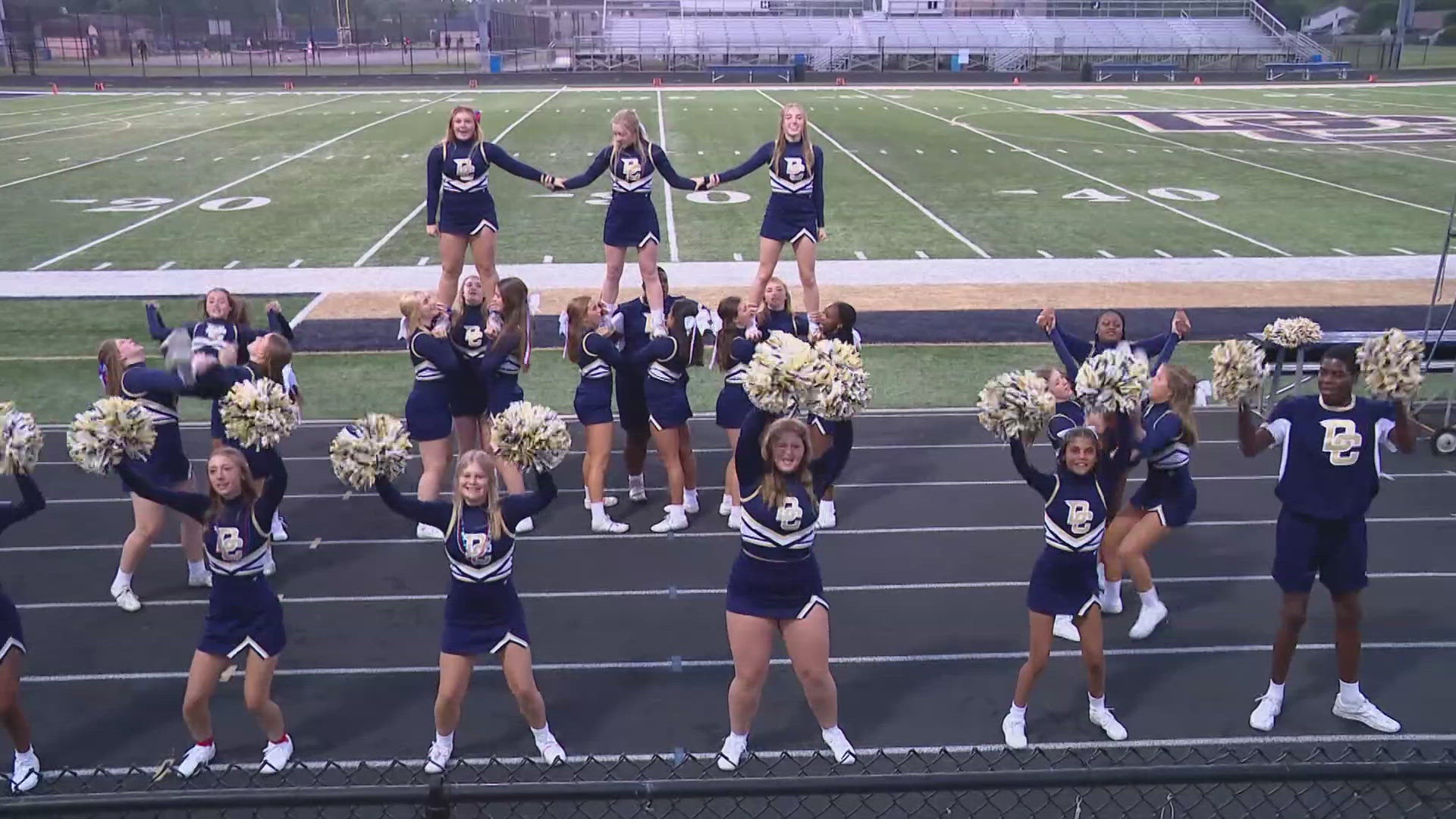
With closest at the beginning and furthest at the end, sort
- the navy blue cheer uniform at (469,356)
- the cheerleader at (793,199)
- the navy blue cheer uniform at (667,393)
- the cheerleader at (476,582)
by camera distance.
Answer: the cheerleader at (476,582)
the navy blue cheer uniform at (469,356)
the navy blue cheer uniform at (667,393)
the cheerleader at (793,199)

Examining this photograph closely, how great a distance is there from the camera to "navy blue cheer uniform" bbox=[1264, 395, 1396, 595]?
4945mm

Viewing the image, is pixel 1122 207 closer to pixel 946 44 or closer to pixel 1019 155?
pixel 1019 155

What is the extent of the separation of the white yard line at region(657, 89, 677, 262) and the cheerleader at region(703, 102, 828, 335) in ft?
18.0

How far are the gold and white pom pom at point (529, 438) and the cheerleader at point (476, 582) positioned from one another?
87mm

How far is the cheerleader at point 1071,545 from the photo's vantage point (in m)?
4.80

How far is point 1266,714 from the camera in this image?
5.18 metres

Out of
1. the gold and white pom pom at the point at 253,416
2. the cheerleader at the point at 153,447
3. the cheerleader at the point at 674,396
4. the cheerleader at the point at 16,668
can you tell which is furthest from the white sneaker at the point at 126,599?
the cheerleader at the point at 674,396

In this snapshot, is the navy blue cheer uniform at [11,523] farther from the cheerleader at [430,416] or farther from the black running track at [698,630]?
the cheerleader at [430,416]

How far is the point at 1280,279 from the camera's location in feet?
46.9

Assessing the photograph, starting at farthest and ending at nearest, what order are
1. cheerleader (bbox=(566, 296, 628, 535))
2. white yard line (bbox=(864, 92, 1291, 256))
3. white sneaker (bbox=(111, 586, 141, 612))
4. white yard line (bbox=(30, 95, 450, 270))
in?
white yard line (bbox=(864, 92, 1291, 256)) < white yard line (bbox=(30, 95, 450, 270)) < cheerleader (bbox=(566, 296, 628, 535)) < white sneaker (bbox=(111, 586, 141, 612))

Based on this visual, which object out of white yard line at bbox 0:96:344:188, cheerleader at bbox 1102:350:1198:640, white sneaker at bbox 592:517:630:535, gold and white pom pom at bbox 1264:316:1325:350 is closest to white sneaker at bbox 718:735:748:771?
cheerleader at bbox 1102:350:1198:640

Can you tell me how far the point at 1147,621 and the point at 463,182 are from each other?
5404 mm

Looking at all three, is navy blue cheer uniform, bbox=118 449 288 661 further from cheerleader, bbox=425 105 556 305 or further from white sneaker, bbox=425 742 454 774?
cheerleader, bbox=425 105 556 305

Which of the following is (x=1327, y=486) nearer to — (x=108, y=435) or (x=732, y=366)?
(x=732, y=366)
